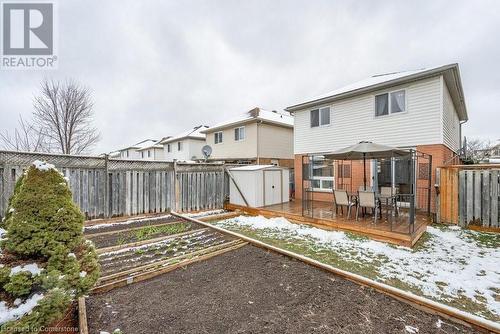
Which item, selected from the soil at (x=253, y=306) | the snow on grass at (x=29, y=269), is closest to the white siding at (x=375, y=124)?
the soil at (x=253, y=306)

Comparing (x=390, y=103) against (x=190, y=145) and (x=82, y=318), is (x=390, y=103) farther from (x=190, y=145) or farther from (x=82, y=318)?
(x=190, y=145)

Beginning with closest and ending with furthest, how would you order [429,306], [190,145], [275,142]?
1. [429,306]
2. [275,142]
3. [190,145]

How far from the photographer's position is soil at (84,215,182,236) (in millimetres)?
6602

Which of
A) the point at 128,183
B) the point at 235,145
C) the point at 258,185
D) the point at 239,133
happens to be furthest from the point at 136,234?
the point at 239,133

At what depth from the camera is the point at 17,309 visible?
186 centimetres

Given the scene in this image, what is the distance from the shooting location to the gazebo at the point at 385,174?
7.20 meters

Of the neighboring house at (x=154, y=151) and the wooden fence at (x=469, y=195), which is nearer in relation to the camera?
the wooden fence at (x=469, y=195)

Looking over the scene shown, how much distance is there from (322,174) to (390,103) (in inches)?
176

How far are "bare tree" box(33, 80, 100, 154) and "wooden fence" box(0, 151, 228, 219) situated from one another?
12.7 m

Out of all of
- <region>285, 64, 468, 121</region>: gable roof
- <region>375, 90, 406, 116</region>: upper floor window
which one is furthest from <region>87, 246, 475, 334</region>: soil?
<region>285, 64, 468, 121</region>: gable roof

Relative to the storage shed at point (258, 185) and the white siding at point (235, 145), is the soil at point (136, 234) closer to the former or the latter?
the storage shed at point (258, 185)

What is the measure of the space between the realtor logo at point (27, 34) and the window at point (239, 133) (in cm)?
1177

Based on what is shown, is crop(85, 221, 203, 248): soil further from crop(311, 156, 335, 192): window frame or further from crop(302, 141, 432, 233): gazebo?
crop(311, 156, 335, 192): window frame

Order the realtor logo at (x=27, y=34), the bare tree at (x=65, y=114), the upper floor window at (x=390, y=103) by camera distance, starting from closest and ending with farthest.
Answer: the realtor logo at (x=27, y=34) → the upper floor window at (x=390, y=103) → the bare tree at (x=65, y=114)
